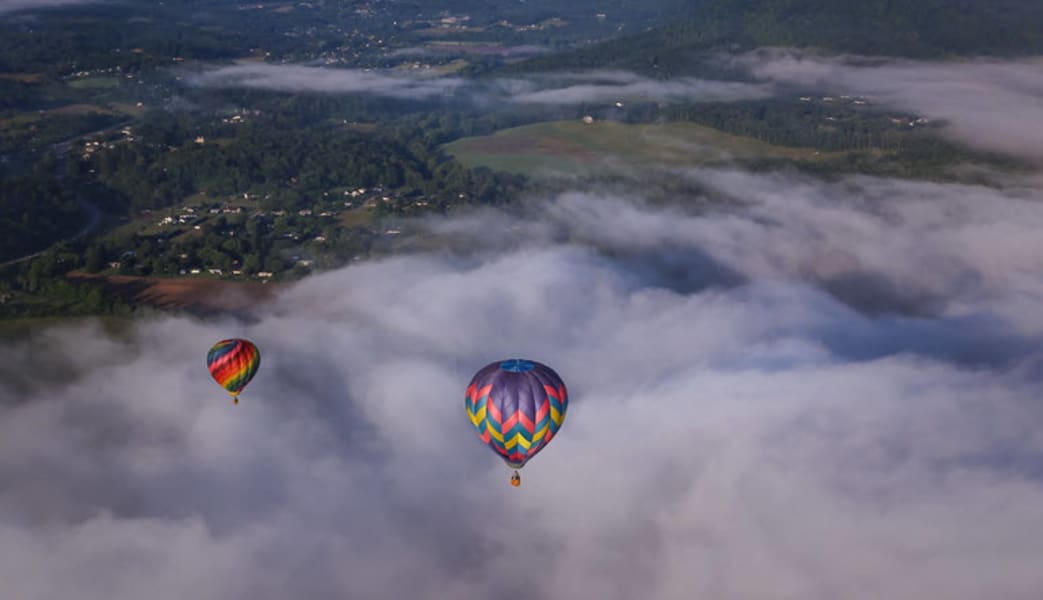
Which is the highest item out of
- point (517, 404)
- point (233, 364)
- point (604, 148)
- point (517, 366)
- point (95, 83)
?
point (517, 366)

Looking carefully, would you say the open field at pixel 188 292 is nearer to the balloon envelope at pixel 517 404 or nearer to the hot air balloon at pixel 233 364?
the hot air balloon at pixel 233 364

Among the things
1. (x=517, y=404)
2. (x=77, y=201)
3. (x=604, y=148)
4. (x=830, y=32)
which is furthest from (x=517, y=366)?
(x=830, y=32)

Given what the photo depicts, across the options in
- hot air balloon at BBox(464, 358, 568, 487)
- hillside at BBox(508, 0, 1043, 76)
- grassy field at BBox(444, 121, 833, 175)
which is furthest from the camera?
hillside at BBox(508, 0, 1043, 76)

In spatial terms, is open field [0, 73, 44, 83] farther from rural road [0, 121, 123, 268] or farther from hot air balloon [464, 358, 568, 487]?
hot air balloon [464, 358, 568, 487]

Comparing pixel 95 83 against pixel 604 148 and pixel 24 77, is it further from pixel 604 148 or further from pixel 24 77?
A: pixel 604 148

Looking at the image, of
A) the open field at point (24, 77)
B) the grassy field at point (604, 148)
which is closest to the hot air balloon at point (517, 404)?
the grassy field at point (604, 148)

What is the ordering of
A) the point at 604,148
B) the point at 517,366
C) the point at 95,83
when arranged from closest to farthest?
the point at 517,366
the point at 604,148
the point at 95,83

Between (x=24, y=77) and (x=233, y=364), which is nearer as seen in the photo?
(x=233, y=364)

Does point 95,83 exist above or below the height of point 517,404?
below

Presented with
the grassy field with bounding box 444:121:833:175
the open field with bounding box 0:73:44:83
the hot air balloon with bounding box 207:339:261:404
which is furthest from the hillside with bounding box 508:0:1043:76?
the hot air balloon with bounding box 207:339:261:404
